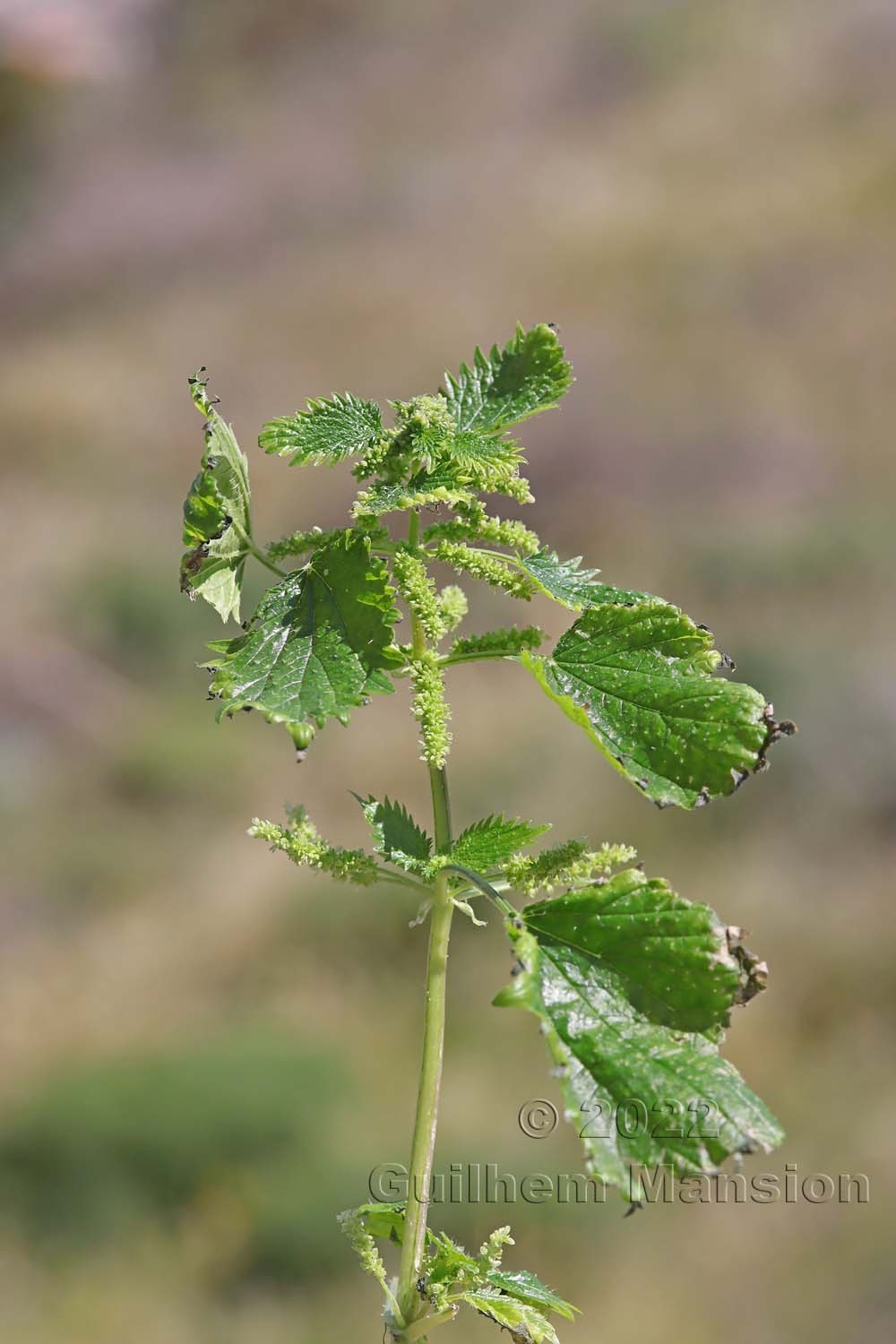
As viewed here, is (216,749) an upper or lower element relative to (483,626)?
lower

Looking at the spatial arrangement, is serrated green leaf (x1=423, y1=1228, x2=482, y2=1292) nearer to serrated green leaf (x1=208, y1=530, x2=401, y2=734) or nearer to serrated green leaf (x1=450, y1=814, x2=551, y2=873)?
serrated green leaf (x1=450, y1=814, x2=551, y2=873)

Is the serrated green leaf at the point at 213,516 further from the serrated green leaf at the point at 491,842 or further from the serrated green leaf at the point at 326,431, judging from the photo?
the serrated green leaf at the point at 491,842

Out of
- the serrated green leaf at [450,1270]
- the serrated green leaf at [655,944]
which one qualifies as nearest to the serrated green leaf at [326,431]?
the serrated green leaf at [655,944]

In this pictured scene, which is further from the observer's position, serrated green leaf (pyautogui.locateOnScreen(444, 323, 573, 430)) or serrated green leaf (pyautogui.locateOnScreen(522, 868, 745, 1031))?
serrated green leaf (pyautogui.locateOnScreen(444, 323, 573, 430))

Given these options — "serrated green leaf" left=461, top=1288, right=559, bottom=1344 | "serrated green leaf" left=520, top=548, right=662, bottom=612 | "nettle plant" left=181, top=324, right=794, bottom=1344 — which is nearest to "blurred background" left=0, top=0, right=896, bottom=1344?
"serrated green leaf" left=461, top=1288, right=559, bottom=1344

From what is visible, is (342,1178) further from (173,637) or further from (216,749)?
(173,637)

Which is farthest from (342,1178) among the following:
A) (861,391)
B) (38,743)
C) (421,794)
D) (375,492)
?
(861,391)
